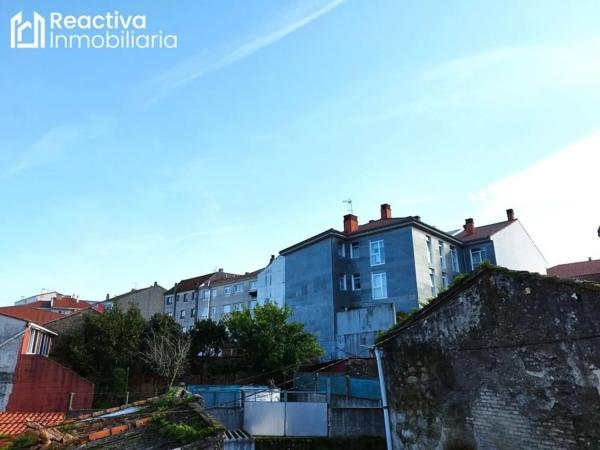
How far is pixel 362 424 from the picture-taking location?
66.6ft

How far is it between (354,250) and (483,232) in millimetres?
13415

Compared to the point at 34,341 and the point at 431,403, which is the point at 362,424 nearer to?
the point at 431,403

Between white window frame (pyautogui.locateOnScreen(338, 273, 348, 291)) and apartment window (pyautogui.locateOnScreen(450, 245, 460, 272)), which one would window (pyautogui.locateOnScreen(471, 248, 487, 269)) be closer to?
apartment window (pyautogui.locateOnScreen(450, 245, 460, 272))

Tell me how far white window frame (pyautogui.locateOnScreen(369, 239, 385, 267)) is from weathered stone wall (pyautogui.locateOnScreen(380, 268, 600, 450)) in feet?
89.3

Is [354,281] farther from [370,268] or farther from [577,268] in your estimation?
[577,268]

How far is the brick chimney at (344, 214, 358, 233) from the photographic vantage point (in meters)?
42.7

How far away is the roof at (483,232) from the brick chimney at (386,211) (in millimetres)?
7460

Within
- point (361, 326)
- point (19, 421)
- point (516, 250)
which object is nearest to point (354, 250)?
point (361, 326)

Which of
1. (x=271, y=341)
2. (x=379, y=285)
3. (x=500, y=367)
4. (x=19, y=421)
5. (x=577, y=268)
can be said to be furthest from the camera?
(x=577, y=268)

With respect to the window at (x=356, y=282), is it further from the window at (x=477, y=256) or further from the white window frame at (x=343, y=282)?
the window at (x=477, y=256)

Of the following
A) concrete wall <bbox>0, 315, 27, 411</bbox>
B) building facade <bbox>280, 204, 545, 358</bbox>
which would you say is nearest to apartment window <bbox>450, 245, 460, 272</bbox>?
building facade <bbox>280, 204, 545, 358</bbox>

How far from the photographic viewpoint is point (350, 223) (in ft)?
141

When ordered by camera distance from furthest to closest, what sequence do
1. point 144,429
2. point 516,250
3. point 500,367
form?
point 516,250 < point 144,429 < point 500,367

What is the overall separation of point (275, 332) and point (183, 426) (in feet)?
64.0
